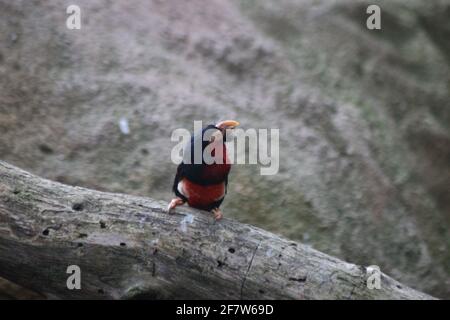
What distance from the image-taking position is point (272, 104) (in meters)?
4.73

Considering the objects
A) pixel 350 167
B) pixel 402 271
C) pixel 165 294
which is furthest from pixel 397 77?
pixel 165 294

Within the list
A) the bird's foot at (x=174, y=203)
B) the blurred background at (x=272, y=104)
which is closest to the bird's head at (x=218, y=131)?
the bird's foot at (x=174, y=203)

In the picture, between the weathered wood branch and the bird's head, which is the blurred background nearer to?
the weathered wood branch

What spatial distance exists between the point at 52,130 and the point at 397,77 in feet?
10.3

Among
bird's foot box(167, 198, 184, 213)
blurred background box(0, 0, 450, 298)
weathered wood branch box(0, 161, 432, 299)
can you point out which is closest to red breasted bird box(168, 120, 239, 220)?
bird's foot box(167, 198, 184, 213)

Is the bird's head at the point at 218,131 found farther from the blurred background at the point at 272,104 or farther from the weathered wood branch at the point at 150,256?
the blurred background at the point at 272,104

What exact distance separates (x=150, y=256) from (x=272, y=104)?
244cm

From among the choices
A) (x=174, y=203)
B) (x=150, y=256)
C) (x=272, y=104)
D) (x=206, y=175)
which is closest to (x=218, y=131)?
(x=206, y=175)

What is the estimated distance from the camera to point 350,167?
4531mm

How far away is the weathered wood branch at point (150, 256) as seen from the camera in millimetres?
2580

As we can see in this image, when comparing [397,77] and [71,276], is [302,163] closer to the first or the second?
[397,77]

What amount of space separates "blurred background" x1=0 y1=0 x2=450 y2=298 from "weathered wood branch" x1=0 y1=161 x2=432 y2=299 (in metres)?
1.18

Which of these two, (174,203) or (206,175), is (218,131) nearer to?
(206,175)

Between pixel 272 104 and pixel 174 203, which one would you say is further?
pixel 272 104
